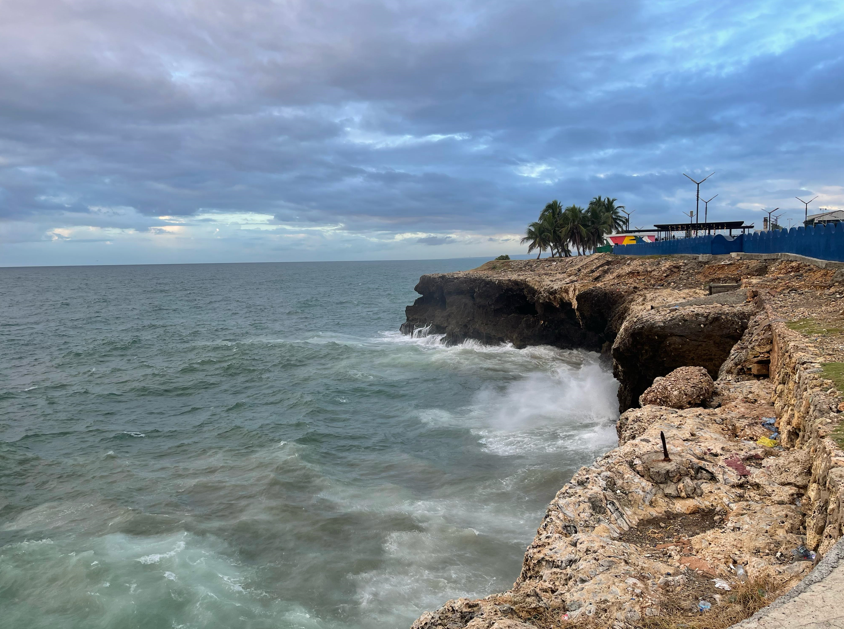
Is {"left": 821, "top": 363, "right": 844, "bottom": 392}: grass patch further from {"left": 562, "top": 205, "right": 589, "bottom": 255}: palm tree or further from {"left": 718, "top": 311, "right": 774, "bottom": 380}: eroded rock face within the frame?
{"left": 562, "top": 205, "right": 589, "bottom": 255}: palm tree

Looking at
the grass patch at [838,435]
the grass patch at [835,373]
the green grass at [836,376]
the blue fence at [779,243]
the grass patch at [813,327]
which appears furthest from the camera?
the blue fence at [779,243]

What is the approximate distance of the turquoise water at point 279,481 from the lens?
39.2 ft

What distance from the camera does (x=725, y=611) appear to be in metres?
4.17

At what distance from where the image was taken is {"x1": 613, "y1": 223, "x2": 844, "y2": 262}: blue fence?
60.5 ft

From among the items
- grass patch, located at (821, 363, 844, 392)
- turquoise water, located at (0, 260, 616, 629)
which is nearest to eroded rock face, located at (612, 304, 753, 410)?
turquoise water, located at (0, 260, 616, 629)

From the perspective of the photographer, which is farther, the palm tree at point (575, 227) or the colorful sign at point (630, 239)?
the palm tree at point (575, 227)

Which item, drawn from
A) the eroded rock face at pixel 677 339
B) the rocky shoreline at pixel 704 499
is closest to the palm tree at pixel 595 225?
the eroded rock face at pixel 677 339

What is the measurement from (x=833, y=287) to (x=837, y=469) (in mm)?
12580

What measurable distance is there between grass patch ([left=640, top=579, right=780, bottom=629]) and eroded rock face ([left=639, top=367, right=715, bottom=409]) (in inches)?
239

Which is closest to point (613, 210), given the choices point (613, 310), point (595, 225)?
point (595, 225)

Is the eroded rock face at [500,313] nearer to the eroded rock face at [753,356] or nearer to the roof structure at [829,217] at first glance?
the eroded rock face at [753,356]

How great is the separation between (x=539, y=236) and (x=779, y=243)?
49955mm

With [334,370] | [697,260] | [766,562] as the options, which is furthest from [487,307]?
[766,562]

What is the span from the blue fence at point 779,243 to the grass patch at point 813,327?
29.4 ft
